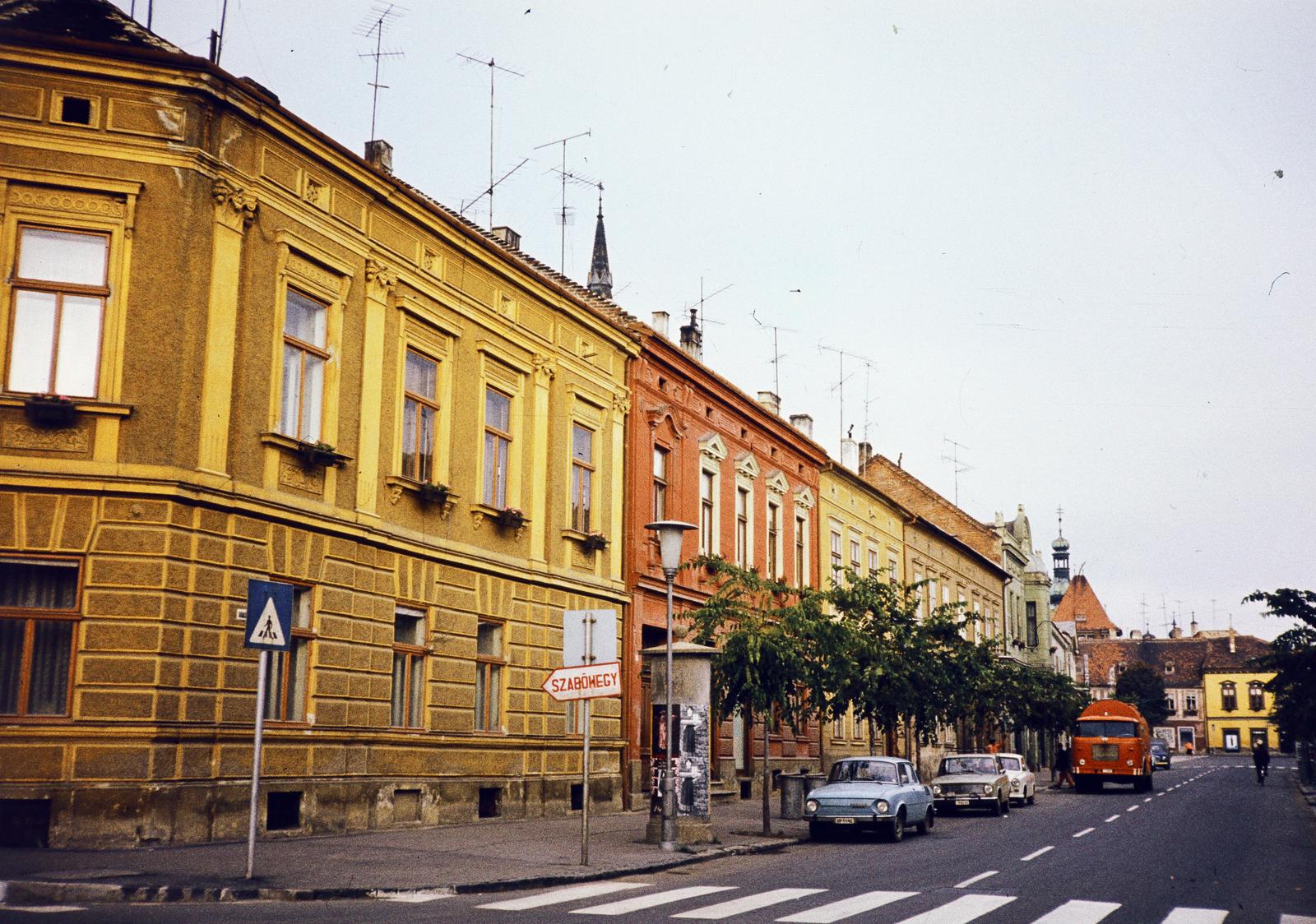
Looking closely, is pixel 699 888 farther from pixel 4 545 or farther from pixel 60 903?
pixel 4 545

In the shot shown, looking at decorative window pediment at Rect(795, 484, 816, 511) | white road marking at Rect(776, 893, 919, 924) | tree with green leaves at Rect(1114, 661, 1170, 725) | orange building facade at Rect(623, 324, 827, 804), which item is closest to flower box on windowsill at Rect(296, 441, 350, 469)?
white road marking at Rect(776, 893, 919, 924)

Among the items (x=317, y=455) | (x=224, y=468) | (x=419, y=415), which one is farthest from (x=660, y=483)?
(x=224, y=468)

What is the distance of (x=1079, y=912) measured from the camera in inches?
511

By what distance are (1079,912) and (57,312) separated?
1378cm

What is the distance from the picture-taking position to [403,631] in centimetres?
2169

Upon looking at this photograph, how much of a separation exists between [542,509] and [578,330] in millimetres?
4072

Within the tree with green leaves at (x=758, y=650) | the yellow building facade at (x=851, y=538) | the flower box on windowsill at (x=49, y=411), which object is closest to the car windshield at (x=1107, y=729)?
the yellow building facade at (x=851, y=538)

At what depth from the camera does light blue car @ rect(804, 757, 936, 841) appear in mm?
22469

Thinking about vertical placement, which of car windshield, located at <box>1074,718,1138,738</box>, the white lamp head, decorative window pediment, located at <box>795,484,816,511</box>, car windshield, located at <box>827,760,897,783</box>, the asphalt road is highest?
decorative window pediment, located at <box>795,484,816,511</box>

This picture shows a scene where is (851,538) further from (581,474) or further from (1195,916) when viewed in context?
(1195,916)

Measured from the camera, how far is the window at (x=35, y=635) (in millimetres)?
15898

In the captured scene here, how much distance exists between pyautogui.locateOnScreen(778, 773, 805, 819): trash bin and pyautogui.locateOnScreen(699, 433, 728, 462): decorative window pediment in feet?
32.3

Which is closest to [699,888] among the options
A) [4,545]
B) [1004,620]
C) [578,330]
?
[4,545]

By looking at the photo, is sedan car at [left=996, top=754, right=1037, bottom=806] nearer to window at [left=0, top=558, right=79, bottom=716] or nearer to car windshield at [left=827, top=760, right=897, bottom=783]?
car windshield at [left=827, top=760, right=897, bottom=783]
